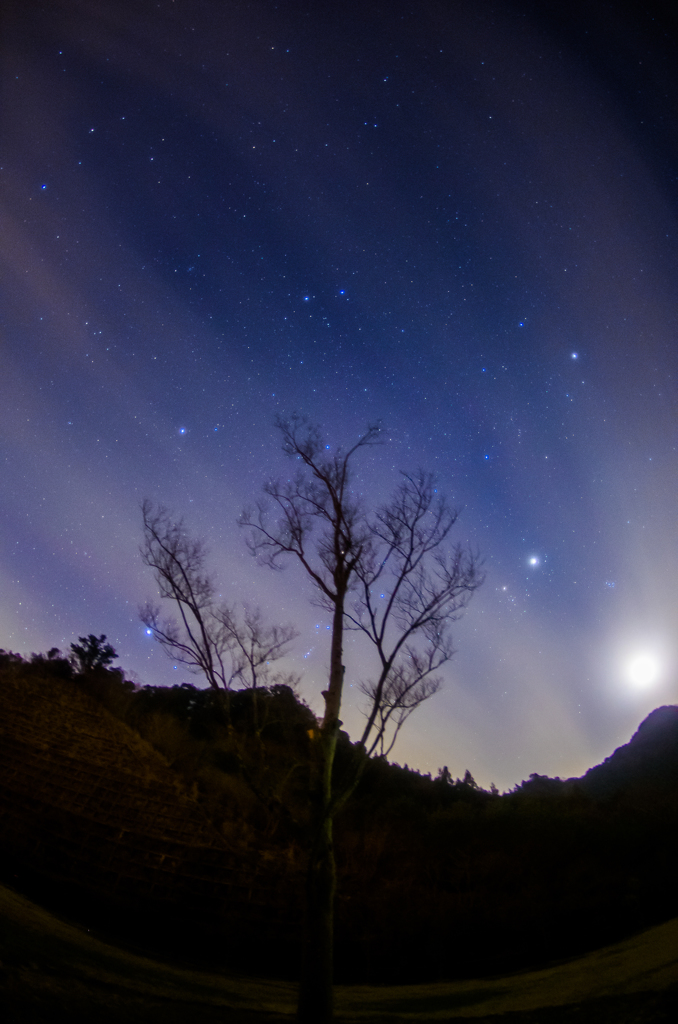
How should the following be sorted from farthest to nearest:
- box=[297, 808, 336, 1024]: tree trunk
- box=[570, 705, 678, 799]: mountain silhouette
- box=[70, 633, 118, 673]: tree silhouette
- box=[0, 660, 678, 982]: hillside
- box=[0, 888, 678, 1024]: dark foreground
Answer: box=[70, 633, 118, 673]: tree silhouette
box=[570, 705, 678, 799]: mountain silhouette
box=[0, 660, 678, 982]: hillside
box=[297, 808, 336, 1024]: tree trunk
box=[0, 888, 678, 1024]: dark foreground

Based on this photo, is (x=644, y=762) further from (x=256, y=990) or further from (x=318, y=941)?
(x=318, y=941)

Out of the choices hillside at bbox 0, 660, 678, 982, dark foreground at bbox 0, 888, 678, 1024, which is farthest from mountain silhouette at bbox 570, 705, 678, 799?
dark foreground at bbox 0, 888, 678, 1024

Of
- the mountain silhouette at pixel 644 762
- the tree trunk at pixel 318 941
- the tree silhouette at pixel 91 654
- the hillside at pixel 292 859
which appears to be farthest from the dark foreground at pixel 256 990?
the tree silhouette at pixel 91 654

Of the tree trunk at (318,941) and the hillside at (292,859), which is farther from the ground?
the tree trunk at (318,941)

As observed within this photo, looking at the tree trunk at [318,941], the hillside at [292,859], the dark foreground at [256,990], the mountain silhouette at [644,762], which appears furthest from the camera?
the mountain silhouette at [644,762]

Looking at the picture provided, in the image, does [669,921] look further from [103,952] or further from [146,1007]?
[103,952]

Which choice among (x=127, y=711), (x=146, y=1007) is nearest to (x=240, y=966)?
(x=146, y=1007)

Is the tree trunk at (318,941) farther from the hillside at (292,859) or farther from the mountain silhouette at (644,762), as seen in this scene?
the mountain silhouette at (644,762)

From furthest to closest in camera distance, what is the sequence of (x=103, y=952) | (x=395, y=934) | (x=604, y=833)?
1. (x=604, y=833)
2. (x=395, y=934)
3. (x=103, y=952)

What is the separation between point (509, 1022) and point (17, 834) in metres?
11.4

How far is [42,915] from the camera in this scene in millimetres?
7562

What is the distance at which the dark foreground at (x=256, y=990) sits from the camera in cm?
413

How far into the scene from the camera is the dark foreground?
4133mm

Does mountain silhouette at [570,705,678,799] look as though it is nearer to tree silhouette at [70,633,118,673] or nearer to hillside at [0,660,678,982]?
hillside at [0,660,678,982]
